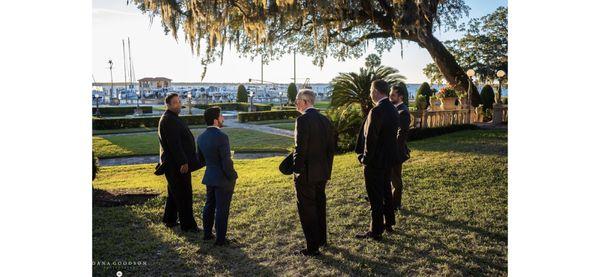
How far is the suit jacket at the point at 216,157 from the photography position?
399 cm

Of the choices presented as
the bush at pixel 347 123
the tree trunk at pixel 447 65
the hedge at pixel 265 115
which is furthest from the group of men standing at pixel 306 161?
the hedge at pixel 265 115

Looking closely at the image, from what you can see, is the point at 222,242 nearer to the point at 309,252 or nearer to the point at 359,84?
the point at 309,252

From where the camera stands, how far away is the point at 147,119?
278 inches

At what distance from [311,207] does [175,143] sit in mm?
1307

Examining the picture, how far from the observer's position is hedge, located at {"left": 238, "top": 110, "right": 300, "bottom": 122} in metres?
8.79

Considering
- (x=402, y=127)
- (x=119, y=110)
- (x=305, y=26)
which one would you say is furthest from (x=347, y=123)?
(x=119, y=110)

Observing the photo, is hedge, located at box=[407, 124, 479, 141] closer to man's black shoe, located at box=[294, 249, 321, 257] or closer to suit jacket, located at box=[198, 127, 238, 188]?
man's black shoe, located at box=[294, 249, 321, 257]

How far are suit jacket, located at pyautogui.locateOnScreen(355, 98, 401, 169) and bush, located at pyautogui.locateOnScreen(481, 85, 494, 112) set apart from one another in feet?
5.60

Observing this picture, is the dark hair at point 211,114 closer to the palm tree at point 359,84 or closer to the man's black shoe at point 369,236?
the man's black shoe at point 369,236

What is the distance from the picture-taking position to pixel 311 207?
3926mm

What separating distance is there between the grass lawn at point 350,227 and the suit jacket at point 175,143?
0.65m

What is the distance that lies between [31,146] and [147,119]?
2.65 m
